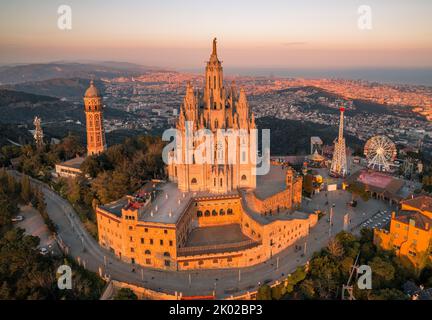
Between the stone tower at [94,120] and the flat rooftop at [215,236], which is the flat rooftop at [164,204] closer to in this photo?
the flat rooftop at [215,236]

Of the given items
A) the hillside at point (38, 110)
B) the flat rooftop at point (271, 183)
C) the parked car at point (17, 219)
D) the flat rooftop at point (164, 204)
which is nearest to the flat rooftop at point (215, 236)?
the flat rooftop at point (164, 204)

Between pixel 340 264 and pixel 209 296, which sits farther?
pixel 340 264

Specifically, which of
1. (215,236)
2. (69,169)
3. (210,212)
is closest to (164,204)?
(210,212)

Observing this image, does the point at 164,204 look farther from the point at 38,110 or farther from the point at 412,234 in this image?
Answer: the point at 38,110
